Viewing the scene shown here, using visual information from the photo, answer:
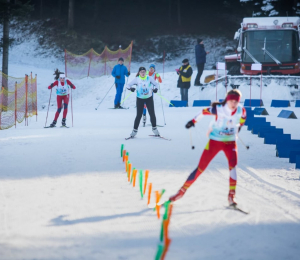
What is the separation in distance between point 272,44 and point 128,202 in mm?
17471

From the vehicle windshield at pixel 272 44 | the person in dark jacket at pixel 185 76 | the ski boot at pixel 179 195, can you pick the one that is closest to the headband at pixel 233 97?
the ski boot at pixel 179 195

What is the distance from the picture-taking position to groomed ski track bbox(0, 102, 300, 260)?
5012 mm

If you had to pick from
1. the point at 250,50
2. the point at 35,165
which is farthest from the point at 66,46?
the point at 35,165

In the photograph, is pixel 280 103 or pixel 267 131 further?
pixel 280 103

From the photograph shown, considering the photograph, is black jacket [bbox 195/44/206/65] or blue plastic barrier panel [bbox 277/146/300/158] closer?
blue plastic barrier panel [bbox 277/146/300/158]

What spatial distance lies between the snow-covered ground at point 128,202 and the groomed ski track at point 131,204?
0.01 metres

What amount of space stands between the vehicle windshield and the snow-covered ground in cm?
1002

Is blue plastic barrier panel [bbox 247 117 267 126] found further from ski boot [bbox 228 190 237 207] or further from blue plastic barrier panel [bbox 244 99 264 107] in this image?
ski boot [bbox 228 190 237 207]

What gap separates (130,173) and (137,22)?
39.5 meters

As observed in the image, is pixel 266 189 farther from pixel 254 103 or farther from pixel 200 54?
pixel 200 54

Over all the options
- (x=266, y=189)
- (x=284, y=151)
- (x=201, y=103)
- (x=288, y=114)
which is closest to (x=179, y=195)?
(x=266, y=189)

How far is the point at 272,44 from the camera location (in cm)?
2277

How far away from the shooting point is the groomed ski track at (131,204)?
16.4 feet

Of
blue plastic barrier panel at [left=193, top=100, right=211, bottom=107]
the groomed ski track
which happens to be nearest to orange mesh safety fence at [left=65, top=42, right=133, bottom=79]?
blue plastic barrier panel at [left=193, top=100, right=211, bottom=107]
